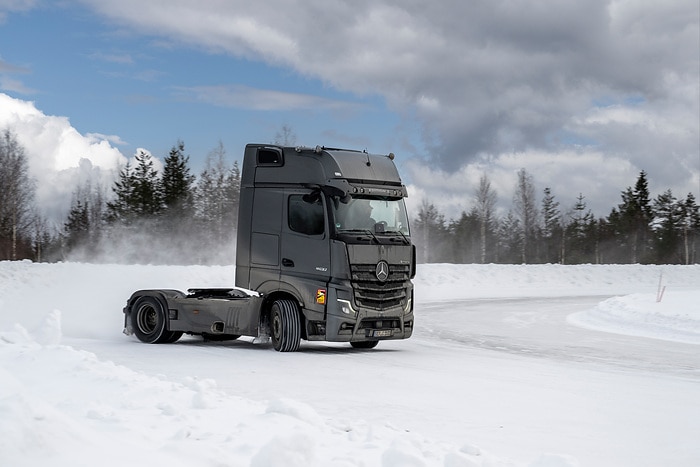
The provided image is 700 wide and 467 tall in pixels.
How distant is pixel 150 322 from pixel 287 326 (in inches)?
141

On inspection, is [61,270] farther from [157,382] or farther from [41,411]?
[41,411]

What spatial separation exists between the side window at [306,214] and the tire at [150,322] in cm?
340

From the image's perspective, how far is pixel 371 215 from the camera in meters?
14.0

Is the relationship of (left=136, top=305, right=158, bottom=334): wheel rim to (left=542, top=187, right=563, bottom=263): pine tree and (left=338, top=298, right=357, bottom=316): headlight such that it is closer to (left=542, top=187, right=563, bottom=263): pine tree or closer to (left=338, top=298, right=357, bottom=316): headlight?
(left=338, top=298, right=357, bottom=316): headlight

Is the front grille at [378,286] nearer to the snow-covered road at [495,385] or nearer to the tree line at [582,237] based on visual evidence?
the snow-covered road at [495,385]

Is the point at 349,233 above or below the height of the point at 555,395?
above

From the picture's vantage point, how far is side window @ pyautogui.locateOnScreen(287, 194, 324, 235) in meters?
13.6

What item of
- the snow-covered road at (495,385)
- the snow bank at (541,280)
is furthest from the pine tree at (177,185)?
the snow-covered road at (495,385)

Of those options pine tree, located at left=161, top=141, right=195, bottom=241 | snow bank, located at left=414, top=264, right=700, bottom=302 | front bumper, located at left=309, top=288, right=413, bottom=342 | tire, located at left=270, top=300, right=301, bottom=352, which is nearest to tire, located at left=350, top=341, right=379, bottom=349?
front bumper, located at left=309, top=288, right=413, bottom=342

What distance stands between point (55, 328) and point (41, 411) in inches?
283

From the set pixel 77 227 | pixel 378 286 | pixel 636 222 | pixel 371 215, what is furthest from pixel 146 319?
pixel 636 222

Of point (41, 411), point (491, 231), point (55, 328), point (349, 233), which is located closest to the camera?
point (41, 411)

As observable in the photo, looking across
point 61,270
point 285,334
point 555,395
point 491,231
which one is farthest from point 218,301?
point 491,231

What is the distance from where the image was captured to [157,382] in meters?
8.74
